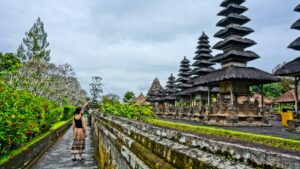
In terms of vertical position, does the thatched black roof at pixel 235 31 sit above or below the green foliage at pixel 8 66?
above

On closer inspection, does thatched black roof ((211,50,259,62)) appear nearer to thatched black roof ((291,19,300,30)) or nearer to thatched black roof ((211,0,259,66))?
thatched black roof ((211,0,259,66))

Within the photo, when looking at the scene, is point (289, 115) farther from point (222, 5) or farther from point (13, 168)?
point (13, 168)

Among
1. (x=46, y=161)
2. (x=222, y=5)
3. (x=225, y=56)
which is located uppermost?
(x=222, y=5)

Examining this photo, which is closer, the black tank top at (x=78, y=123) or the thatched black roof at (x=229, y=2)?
the black tank top at (x=78, y=123)

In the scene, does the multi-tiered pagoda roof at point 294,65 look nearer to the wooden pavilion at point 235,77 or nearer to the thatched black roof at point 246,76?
the thatched black roof at point 246,76

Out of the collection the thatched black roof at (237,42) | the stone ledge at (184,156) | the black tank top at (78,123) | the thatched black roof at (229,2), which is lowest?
the black tank top at (78,123)

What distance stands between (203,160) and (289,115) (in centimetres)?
2004

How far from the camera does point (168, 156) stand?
171 centimetres

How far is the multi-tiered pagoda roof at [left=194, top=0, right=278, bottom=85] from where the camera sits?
21.0m

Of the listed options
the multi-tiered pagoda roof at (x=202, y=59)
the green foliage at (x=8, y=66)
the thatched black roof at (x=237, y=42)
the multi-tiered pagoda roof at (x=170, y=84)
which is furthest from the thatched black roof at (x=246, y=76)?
the multi-tiered pagoda roof at (x=170, y=84)

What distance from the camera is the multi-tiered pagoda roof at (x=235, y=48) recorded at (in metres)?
21.0

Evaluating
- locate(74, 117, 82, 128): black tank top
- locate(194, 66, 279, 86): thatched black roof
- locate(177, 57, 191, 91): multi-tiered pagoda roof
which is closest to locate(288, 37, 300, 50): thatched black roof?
locate(194, 66, 279, 86): thatched black roof

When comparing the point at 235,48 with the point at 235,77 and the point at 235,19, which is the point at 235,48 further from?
the point at 235,77

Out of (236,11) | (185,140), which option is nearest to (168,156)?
(185,140)
